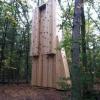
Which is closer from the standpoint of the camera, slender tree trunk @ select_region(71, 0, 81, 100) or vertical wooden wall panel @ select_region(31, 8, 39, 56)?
slender tree trunk @ select_region(71, 0, 81, 100)

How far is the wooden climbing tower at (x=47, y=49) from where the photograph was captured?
35.3 feet

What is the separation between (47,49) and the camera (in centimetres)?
1155

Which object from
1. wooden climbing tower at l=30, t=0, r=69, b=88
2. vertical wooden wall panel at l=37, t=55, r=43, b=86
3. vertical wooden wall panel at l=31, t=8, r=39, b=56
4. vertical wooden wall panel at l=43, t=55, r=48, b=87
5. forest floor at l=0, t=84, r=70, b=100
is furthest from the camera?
vertical wooden wall panel at l=31, t=8, r=39, b=56

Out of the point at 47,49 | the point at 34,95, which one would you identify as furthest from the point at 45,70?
the point at 34,95

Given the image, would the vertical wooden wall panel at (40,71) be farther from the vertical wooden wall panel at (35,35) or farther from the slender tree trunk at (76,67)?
the slender tree trunk at (76,67)

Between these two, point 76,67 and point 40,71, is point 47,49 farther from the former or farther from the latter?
point 76,67

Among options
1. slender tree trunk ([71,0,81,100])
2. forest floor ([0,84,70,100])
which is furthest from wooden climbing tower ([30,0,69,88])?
slender tree trunk ([71,0,81,100])

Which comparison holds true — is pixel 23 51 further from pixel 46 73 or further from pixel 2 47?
pixel 46 73

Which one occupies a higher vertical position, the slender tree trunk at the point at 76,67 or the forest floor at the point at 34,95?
the slender tree trunk at the point at 76,67

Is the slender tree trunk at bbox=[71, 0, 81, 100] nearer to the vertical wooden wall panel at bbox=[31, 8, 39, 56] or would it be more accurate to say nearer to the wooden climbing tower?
the wooden climbing tower

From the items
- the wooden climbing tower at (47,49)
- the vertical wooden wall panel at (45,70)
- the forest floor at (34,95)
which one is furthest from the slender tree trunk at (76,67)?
the vertical wooden wall panel at (45,70)

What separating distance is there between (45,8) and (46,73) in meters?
4.12

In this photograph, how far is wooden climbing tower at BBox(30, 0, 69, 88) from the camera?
35.3 ft

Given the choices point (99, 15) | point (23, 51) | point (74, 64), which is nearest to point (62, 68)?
point (99, 15)
